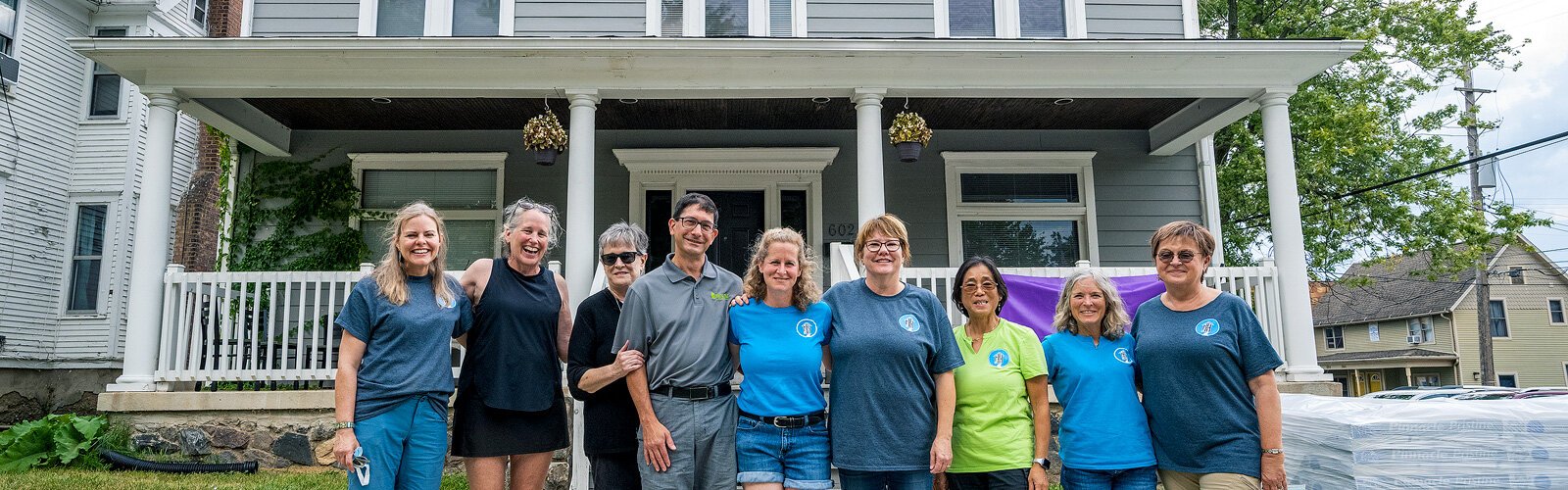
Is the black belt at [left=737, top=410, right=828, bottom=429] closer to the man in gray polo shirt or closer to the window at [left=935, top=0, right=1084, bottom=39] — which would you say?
the man in gray polo shirt

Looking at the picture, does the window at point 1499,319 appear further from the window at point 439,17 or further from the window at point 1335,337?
the window at point 439,17

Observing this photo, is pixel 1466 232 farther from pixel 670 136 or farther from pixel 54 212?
pixel 54 212

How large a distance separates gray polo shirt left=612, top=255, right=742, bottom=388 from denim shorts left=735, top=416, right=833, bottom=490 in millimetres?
225

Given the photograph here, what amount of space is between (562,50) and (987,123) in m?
3.76

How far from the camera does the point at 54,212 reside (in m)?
11.7

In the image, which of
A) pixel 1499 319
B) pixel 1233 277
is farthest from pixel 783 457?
pixel 1499 319

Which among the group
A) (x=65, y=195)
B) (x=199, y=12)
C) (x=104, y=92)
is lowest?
(x=65, y=195)

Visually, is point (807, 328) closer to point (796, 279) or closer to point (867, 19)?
point (796, 279)

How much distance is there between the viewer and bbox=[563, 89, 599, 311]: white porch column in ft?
18.6

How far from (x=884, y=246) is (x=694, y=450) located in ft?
2.68

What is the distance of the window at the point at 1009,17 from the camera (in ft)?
25.6

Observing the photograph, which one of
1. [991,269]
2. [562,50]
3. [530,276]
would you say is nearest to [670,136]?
[562,50]

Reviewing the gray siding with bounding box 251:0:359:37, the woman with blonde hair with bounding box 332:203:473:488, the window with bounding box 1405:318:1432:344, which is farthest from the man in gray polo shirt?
the window with bounding box 1405:318:1432:344

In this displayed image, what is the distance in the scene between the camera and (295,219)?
7.48 metres
